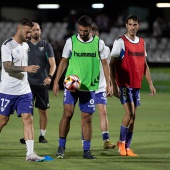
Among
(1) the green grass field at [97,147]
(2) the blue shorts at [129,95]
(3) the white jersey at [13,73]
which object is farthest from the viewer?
(2) the blue shorts at [129,95]

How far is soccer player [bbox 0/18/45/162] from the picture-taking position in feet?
31.1

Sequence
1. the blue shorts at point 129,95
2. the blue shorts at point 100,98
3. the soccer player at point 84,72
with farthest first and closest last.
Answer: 1. the blue shorts at point 100,98
2. the blue shorts at point 129,95
3. the soccer player at point 84,72

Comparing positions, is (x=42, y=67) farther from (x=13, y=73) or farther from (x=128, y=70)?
(x=13, y=73)

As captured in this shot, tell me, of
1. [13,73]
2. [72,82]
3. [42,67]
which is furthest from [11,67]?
[42,67]

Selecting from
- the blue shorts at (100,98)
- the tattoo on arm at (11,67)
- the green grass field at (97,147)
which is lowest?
the green grass field at (97,147)

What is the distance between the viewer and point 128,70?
10602mm

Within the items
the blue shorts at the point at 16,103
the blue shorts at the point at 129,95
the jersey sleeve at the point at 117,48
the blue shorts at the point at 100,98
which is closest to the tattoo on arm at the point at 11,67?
the blue shorts at the point at 16,103

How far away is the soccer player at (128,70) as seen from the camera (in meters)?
10.5

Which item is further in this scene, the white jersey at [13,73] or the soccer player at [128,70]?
the soccer player at [128,70]

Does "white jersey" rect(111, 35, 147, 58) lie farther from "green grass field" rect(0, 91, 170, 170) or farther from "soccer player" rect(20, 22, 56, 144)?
"soccer player" rect(20, 22, 56, 144)

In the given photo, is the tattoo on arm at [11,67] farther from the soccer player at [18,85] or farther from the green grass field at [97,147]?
the green grass field at [97,147]

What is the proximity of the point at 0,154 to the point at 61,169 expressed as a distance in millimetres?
1759

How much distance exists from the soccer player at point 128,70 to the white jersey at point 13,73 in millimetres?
1558

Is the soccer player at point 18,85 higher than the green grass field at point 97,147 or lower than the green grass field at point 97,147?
higher
